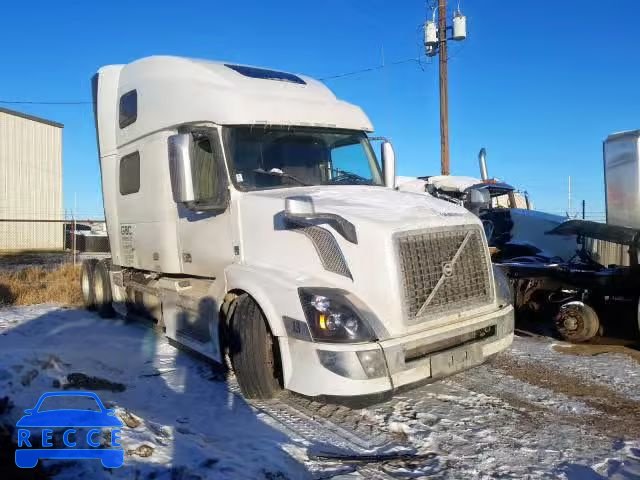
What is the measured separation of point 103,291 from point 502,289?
6.63 meters

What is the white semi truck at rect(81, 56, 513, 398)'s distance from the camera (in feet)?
13.6

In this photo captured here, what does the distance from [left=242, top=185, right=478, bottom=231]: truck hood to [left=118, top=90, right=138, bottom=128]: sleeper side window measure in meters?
2.87

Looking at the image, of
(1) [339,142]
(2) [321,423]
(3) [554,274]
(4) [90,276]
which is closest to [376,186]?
(1) [339,142]

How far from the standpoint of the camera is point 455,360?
443cm

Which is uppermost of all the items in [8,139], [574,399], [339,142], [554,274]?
[8,139]

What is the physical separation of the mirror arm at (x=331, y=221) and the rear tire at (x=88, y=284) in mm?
6358

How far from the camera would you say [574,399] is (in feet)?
16.7

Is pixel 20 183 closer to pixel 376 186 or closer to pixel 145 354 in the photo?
pixel 145 354

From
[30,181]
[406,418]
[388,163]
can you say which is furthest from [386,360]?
[30,181]

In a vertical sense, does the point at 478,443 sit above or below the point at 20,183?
below

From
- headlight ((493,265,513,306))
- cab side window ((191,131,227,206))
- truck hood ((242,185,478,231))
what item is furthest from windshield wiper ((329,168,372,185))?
headlight ((493,265,513,306))

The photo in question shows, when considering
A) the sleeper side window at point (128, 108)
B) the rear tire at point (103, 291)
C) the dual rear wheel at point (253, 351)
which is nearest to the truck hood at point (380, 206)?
the dual rear wheel at point (253, 351)

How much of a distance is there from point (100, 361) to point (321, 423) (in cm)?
319

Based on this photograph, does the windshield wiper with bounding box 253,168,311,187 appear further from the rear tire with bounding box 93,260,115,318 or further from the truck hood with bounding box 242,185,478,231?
the rear tire with bounding box 93,260,115,318
